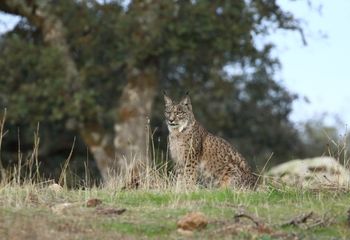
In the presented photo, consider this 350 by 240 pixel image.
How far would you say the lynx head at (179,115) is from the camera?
15.7 meters

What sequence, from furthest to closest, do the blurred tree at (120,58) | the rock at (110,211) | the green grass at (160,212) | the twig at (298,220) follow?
the blurred tree at (120,58), the rock at (110,211), the twig at (298,220), the green grass at (160,212)

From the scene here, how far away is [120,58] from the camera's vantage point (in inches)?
1036

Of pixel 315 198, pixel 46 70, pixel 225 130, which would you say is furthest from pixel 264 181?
pixel 225 130

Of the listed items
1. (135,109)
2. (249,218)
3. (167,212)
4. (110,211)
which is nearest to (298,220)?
(249,218)

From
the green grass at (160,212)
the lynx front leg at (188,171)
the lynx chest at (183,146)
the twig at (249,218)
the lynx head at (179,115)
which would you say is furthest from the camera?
the lynx head at (179,115)

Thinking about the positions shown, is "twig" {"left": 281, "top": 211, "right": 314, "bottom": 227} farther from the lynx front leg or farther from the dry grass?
the lynx front leg

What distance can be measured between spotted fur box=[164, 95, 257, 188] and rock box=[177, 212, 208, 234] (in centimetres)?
471

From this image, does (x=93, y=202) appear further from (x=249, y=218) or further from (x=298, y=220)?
(x=298, y=220)

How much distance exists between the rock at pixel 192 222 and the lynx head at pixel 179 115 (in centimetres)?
666

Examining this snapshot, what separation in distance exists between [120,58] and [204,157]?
11936 mm

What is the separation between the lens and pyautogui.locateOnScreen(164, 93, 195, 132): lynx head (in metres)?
15.7

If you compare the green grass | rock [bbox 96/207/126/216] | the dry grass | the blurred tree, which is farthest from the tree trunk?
rock [bbox 96/207/126/216]

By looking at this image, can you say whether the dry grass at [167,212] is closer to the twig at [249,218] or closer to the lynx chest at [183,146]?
the twig at [249,218]

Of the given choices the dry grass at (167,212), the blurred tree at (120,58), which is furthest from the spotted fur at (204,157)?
the blurred tree at (120,58)
